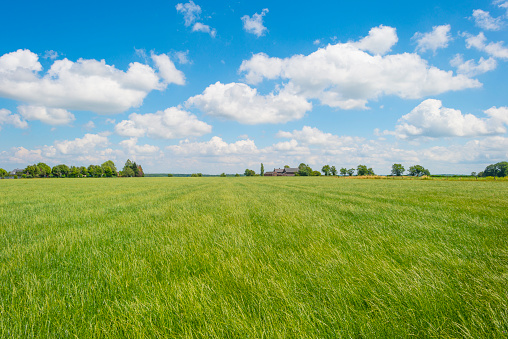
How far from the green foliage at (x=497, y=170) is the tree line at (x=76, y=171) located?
21556 cm

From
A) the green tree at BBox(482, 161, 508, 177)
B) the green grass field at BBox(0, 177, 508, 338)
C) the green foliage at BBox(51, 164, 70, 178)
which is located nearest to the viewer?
the green grass field at BBox(0, 177, 508, 338)

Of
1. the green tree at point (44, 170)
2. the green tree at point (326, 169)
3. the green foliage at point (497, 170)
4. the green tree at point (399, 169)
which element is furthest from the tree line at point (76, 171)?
the green foliage at point (497, 170)

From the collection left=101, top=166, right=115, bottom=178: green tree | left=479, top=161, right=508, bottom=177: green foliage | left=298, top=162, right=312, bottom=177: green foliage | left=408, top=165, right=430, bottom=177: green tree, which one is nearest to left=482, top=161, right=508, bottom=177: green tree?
left=479, top=161, right=508, bottom=177: green foliage

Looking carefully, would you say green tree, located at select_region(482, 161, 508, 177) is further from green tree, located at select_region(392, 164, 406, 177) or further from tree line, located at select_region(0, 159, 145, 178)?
tree line, located at select_region(0, 159, 145, 178)

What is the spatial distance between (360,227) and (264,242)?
2767 millimetres

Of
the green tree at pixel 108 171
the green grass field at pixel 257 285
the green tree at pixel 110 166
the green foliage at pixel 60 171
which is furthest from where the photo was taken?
the green tree at pixel 110 166

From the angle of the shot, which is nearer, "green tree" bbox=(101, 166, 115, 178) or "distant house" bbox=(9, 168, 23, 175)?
"distant house" bbox=(9, 168, 23, 175)

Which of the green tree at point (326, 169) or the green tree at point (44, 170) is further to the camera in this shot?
the green tree at point (326, 169)

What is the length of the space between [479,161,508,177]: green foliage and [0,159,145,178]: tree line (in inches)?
8487

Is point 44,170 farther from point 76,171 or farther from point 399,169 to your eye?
point 399,169

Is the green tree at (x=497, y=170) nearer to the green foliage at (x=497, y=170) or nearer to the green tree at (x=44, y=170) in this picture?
the green foliage at (x=497, y=170)

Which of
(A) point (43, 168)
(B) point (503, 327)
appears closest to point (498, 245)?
(B) point (503, 327)

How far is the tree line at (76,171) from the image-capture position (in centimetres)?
12181

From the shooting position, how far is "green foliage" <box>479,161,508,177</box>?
4403 inches
